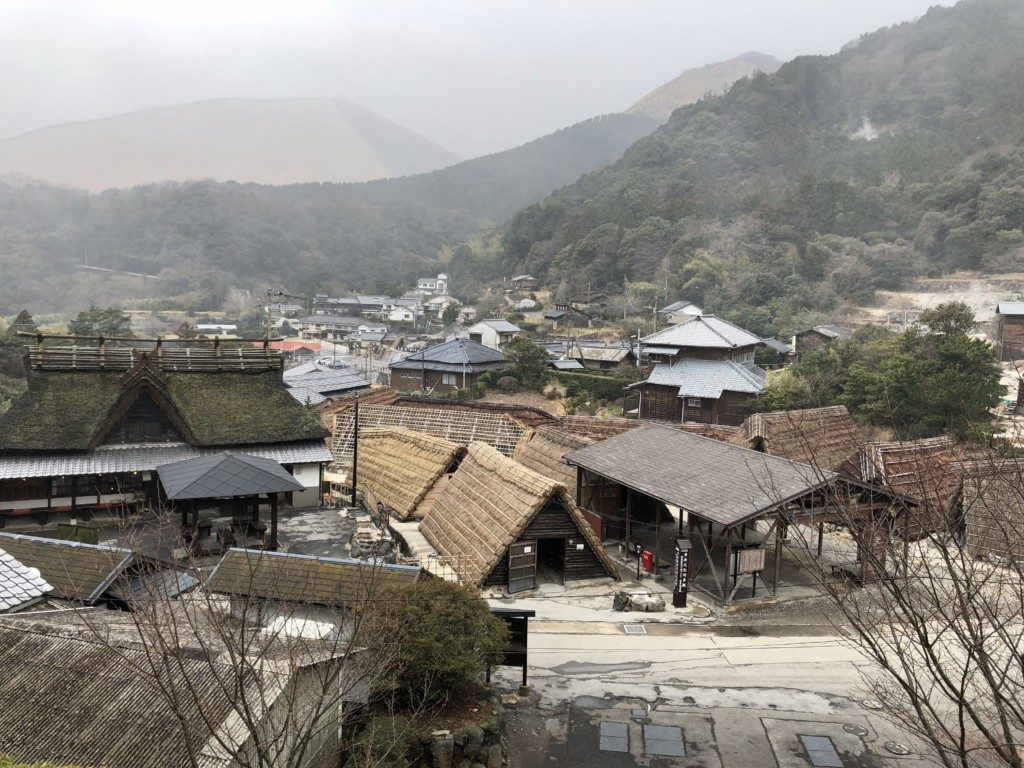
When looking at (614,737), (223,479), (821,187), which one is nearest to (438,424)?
(223,479)

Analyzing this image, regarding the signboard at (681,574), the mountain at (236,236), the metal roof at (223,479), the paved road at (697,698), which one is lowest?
the paved road at (697,698)

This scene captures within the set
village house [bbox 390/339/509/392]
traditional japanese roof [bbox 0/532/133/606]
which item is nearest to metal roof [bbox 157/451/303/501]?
traditional japanese roof [bbox 0/532/133/606]

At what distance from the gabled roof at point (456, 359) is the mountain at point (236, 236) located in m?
51.6

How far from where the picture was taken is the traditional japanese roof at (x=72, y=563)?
11.3 m

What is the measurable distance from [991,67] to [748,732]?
122275 millimetres

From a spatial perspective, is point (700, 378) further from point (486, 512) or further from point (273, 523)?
point (273, 523)

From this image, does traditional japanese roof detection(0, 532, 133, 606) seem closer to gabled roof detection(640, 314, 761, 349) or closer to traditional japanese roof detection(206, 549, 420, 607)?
traditional japanese roof detection(206, 549, 420, 607)

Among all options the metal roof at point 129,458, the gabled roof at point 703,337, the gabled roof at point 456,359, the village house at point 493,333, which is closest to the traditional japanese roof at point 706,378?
the gabled roof at point 703,337

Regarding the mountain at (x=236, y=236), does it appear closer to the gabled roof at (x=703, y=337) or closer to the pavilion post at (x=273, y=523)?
the gabled roof at (x=703, y=337)

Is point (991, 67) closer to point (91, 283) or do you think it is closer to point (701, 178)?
point (701, 178)

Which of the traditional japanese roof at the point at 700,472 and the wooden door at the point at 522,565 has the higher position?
the traditional japanese roof at the point at 700,472

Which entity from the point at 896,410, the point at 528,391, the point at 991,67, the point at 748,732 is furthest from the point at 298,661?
the point at 991,67

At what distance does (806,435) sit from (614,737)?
15.3 m

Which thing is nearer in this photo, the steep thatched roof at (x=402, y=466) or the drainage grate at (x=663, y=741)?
the drainage grate at (x=663, y=741)
